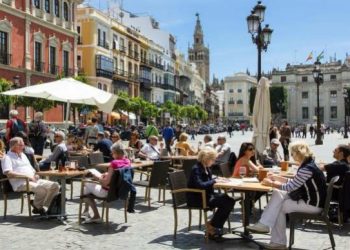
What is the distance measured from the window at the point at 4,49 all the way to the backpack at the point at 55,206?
25.0 m

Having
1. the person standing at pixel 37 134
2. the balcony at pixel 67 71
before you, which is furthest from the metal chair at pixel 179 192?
the balcony at pixel 67 71

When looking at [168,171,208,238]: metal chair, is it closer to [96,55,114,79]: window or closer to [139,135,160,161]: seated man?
[139,135,160,161]: seated man

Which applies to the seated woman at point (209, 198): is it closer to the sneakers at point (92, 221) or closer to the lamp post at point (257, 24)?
the sneakers at point (92, 221)

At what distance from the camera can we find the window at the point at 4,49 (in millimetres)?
31091

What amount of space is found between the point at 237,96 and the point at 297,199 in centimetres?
11716

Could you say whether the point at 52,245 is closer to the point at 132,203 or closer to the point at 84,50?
the point at 132,203

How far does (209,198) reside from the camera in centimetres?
688

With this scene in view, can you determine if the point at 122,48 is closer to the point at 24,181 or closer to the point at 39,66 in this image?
the point at 39,66

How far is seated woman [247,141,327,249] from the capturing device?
242 inches

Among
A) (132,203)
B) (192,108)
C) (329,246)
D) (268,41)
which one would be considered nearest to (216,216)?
(329,246)

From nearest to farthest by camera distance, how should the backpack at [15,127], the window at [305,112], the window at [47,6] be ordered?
the backpack at [15,127] < the window at [47,6] < the window at [305,112]

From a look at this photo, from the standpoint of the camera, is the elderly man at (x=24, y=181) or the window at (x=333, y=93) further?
the window at (x=333, y=93)

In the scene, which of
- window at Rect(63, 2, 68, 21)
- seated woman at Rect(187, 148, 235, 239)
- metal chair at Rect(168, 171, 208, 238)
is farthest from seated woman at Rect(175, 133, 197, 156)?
window at Rect(63, 2, 68, 21)

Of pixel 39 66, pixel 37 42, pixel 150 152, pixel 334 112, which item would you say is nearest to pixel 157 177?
pixel 150 152
